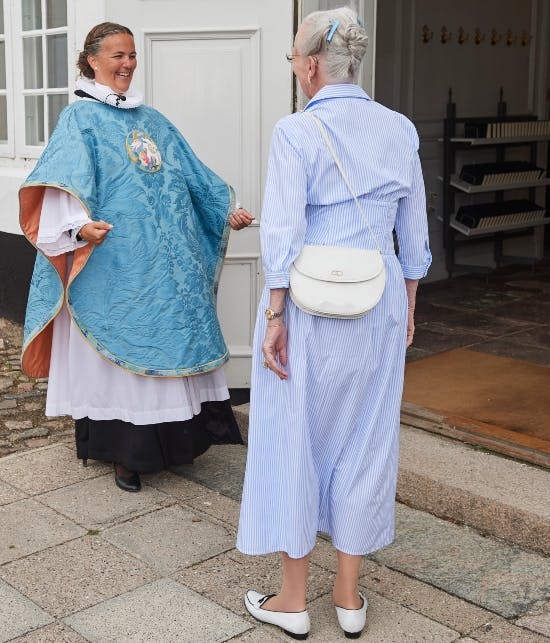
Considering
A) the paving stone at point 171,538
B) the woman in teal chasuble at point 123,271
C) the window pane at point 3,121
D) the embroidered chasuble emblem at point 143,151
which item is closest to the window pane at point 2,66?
the window pane at point 3,121

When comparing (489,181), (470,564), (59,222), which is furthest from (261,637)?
(489,181)

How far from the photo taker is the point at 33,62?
5699mm

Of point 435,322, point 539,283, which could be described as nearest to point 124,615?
point 435,322

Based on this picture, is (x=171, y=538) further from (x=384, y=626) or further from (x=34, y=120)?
(x=34, y=120)

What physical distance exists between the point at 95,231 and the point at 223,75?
1.17m

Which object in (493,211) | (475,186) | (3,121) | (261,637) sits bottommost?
(261,637)

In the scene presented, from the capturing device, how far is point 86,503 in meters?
3.73

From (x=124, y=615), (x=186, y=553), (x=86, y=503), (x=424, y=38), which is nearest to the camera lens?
(x=124, y=615)

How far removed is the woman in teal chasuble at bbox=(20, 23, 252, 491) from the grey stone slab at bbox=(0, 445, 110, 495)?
160mm

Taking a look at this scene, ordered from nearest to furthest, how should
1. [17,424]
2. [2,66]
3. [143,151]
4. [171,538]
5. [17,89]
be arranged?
[171,538], [143,151], [17,424], [17,89], [2,66]

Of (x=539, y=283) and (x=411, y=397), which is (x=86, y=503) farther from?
(x=539, y=283)

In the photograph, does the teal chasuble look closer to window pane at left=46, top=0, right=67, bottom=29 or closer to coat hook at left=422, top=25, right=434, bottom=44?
window pane at left=46, top=0, right=67, bottom=29

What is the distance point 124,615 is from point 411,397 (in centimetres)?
197

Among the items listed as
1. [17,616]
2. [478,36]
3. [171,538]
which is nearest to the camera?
[17,616]
